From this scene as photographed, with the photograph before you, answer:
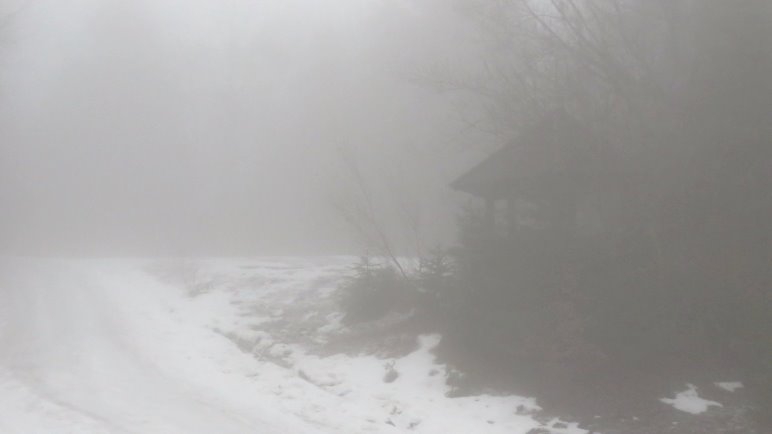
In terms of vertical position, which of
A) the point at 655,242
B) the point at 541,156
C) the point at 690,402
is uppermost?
the point at 541,156

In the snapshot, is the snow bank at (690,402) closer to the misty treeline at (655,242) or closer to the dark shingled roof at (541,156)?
the misty treeline at (655,242)

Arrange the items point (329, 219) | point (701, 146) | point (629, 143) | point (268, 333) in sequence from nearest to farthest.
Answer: point (701, 146) → point (629, 143) → point (268, 333) → point (329, 219)

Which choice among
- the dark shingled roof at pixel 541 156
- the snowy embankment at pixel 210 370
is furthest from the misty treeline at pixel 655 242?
the snowy embankment at pixel 210 370

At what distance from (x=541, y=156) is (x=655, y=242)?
2763 millimetres

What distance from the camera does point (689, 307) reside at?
11.2 metres

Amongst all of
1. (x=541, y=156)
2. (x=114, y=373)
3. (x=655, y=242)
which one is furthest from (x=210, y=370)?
(x=655, y=242)

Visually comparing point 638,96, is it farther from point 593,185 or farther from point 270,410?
point 270,410

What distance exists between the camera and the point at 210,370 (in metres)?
13.3

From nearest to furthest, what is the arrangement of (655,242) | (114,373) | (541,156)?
(655,242) → (114,373) → (541,156)

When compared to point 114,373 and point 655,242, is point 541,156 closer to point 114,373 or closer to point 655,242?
point 655,242

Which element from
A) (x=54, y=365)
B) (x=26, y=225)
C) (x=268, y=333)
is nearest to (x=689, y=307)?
(x=268, y=333)

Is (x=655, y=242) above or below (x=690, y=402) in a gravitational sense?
above

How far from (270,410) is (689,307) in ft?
20.5

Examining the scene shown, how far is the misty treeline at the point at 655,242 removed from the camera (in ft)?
35.7
